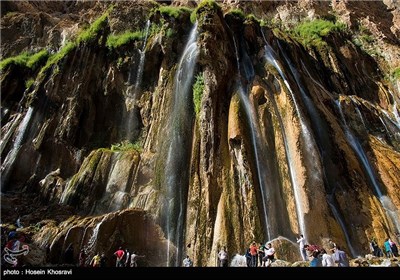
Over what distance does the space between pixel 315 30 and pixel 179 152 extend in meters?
24.8

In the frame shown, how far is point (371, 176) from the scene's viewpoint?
67.0ft

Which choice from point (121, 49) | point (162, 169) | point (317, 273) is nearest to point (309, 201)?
point (162, 169)

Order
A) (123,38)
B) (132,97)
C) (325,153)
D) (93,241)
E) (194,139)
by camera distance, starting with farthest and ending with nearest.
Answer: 1. (123,38)
2. (132,97)
3. (325,153)
4. (194,139)
5. (93,241)

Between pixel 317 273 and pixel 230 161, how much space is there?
11796mm

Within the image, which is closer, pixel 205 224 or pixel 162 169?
pixel 205 224

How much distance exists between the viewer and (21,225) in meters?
17.4

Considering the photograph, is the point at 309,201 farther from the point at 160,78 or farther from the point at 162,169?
the point at 160,78

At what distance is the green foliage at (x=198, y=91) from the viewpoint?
68.6ft

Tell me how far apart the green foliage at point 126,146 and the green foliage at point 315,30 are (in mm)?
20515

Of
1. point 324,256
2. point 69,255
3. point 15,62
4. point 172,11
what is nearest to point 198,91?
point 172,11

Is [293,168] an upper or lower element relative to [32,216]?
upper

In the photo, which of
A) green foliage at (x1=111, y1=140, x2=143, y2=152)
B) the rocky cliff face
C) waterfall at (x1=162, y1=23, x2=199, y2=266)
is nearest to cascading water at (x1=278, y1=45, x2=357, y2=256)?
the rocky cliff face

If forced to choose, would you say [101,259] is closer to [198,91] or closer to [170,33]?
[198,91]

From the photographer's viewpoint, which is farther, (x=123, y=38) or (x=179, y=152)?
(x=123, y=38)
